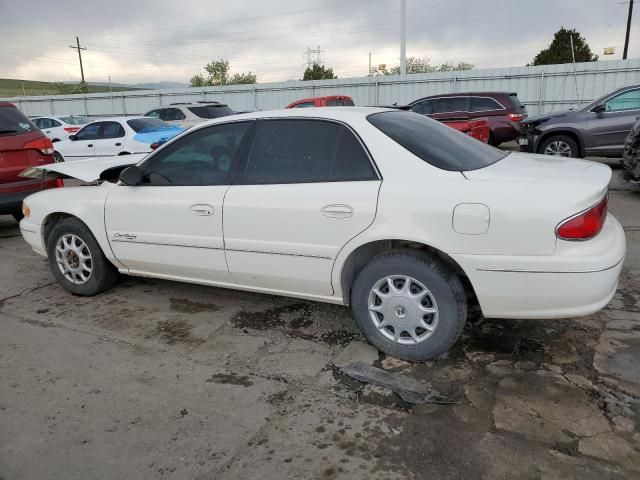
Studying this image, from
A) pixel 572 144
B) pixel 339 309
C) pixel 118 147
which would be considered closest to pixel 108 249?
pixel 339 309

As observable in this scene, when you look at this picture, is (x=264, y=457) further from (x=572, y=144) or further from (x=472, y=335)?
(x=572, y=144)

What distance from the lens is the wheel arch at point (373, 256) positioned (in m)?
3.18

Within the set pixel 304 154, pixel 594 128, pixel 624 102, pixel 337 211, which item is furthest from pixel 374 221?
pixel 624 102

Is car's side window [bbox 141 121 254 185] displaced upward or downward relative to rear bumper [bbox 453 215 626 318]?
upward

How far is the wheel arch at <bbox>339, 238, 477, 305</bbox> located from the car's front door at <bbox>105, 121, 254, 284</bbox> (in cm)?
96

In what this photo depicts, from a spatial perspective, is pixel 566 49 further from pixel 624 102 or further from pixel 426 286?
pixel 426 286

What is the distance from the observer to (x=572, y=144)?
10.2m

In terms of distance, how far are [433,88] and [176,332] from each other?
18.5 metres

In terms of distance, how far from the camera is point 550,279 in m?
2.80

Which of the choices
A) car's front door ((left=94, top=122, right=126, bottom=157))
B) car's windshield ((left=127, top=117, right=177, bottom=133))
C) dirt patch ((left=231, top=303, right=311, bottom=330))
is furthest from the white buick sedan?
car's front door ((left=94, top=122, right=126, bottom=157))

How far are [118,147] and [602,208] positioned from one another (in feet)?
35.7

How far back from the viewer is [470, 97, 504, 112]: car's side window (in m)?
13.7

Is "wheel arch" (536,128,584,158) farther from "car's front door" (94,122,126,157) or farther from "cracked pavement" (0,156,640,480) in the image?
"car's front door" (94,122,126,157)

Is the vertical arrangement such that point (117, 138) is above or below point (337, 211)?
above
